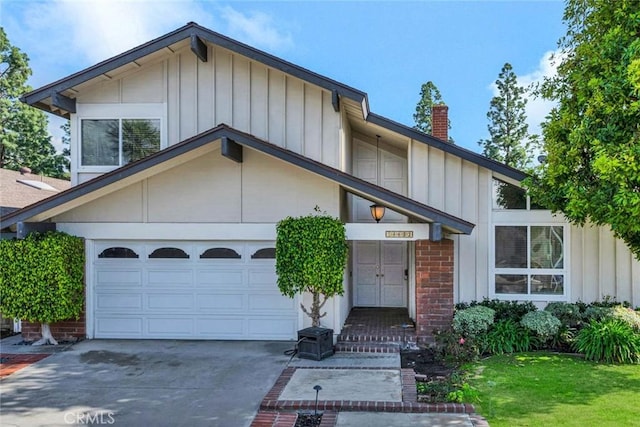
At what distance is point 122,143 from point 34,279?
376cm

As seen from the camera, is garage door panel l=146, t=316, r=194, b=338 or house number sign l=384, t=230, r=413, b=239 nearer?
house number sign l=384, t=230, r=413, b=239

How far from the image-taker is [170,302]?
1067 cm

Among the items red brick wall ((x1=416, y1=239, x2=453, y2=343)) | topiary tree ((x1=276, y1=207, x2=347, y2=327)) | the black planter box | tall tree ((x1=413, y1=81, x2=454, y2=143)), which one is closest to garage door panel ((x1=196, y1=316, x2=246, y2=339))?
the black planter box

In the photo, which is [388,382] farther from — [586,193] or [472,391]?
[586,193]

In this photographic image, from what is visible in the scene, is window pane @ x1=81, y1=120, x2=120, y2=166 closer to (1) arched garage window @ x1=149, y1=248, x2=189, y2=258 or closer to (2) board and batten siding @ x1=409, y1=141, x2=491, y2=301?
(1) arched garage window @ x1=149, y1=248, x2=189, y2=258

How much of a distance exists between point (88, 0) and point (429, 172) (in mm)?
10469

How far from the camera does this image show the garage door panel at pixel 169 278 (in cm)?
1066

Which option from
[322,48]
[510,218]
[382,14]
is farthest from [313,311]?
[322,48]

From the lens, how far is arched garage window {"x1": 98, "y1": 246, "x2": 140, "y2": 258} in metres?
10.8

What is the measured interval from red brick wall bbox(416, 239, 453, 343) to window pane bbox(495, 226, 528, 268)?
173 cm

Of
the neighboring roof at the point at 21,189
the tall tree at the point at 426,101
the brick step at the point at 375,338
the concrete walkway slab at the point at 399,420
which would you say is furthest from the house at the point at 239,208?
the tall tree at the point at 426,101

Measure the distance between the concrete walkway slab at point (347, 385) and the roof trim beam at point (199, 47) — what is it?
7.59 m

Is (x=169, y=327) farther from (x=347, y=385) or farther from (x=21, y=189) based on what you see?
(x=21, y=189)

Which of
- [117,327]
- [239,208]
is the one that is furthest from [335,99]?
[117,327]
